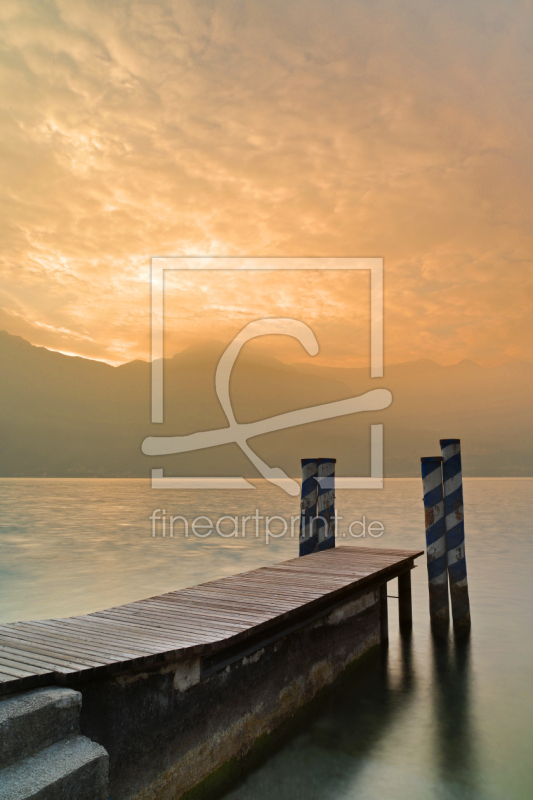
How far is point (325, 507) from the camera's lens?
33.3ft

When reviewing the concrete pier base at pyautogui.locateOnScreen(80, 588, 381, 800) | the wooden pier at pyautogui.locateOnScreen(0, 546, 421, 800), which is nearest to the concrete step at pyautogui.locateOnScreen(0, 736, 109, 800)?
the wooden pier at pyautogui.locateOnScreen(0, 546, 421, 800)

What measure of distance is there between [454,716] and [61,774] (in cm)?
555

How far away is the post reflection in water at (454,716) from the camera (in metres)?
5.53

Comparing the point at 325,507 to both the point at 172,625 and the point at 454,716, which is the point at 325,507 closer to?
the point at 454,716

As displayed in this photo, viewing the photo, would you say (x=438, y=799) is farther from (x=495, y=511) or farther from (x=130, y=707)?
(x=495, y=511)

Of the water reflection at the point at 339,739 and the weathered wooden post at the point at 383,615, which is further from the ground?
the weathered wooden post at the point at 383,615

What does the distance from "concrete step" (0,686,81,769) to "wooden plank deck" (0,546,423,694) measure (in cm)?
10

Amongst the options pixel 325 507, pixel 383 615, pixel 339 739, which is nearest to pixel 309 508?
pixel 325 507

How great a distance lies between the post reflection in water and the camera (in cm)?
553

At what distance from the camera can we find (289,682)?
5.79 metres

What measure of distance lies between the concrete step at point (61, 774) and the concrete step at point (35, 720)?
0.16 feet

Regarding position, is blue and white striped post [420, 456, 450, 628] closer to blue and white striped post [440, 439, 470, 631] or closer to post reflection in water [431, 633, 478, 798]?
blue and white striped post [440, 439, 470, 631]

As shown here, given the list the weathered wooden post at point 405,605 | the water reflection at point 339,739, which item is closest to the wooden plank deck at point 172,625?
the water reflection at point 339,739

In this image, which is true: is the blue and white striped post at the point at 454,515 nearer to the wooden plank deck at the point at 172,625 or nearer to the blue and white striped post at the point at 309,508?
the wooden plank deck at the point at 172,625
